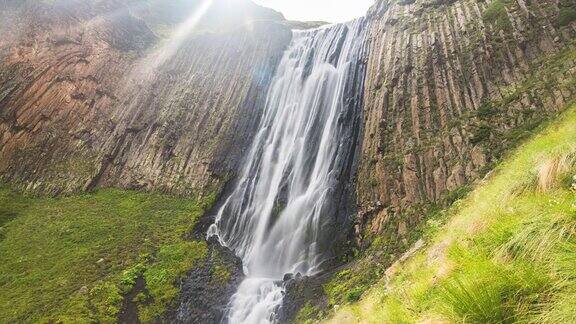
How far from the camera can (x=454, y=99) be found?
1969cm

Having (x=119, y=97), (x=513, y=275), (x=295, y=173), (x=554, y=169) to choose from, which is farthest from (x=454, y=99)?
(x=119, y=97)

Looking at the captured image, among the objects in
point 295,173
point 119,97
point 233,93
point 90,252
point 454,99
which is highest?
point 119,97

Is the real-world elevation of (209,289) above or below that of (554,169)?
above

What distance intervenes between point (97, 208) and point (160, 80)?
45.4 ft

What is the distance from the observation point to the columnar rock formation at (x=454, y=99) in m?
16.6

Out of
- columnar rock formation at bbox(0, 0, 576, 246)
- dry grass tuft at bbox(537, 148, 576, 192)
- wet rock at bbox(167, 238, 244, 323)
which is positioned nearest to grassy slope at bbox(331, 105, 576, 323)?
dry grass tuft at bbox(537, 148, 576, 192)

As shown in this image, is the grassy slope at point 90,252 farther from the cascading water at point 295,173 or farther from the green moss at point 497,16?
the green moss at point 497,16

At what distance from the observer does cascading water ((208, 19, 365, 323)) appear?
18.6 meters

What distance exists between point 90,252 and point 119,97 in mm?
16668

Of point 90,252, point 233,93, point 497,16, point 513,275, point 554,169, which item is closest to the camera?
point 513,275

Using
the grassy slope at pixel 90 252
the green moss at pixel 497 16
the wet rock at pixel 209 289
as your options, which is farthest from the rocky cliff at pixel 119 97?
the green moss at pixel 497 16

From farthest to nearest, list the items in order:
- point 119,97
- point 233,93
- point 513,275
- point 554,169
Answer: point 119,97 < point 233,93 < point 554,169 < point 513,275

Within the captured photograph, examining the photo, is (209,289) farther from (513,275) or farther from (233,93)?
(233,93)

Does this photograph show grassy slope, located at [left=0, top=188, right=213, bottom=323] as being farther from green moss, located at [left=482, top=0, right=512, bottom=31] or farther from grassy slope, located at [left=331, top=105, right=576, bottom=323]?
green moss, located at [left=482, top=0, right=512, bottom=31]
